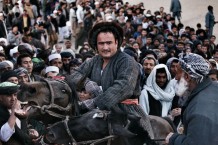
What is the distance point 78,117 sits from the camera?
482 cm

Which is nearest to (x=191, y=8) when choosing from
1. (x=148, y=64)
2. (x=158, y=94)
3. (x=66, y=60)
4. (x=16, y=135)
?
(x=66, y=60)

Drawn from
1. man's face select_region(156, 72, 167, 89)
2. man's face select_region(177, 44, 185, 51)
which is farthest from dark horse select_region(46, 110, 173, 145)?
man's face select_region(177, 44, 185, 51)

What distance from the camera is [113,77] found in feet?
16.4

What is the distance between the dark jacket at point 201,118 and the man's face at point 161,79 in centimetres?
367

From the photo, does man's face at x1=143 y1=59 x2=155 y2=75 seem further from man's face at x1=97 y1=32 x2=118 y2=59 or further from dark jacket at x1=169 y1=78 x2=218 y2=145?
dark jacket at x1=169 y1=78 x2=218 y2=145

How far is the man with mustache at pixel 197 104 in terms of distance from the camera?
3.89 m

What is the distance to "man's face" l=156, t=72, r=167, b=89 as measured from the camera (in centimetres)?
791

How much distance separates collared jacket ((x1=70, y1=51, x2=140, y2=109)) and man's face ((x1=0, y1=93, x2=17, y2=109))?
604 millimetres

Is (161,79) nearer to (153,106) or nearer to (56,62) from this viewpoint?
(153,106)

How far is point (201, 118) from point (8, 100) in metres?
1.95

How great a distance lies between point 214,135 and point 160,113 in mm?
3678

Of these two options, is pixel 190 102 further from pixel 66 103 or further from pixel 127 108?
pixel 66 103

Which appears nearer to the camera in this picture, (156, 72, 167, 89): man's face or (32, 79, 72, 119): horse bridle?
(32, 79, 72, 119): horse bridle

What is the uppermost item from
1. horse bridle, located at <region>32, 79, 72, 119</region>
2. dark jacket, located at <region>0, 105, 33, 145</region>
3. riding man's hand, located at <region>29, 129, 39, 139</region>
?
horse bridle, located at <region>32, 79, 72, 119</region>
